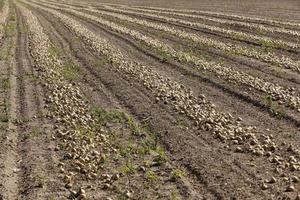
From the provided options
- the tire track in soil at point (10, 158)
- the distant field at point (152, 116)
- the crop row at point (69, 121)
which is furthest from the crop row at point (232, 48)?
the tire track in soil at point (10, 158)

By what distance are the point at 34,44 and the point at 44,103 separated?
14931mm

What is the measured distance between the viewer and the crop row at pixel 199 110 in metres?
15.0

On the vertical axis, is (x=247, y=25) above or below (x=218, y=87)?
above

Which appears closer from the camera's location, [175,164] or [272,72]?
[175,164]

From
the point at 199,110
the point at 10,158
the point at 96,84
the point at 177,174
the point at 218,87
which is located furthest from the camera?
the point at 96,84

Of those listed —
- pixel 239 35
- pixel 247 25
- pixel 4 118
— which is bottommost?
pixel 4 118

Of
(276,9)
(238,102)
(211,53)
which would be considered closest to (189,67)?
(211,53)

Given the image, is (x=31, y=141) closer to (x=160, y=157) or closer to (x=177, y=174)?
(x=160, y=157)

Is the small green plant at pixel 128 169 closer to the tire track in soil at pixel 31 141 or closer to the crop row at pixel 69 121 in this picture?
the crop row at pixel 69 121

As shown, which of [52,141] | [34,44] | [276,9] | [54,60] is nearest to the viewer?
[52,141]

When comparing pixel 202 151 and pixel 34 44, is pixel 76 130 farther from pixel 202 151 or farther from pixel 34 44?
pixel 34 44

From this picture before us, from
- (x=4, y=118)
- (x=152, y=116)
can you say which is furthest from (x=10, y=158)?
(x=152, y=116)

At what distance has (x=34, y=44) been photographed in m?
33.9

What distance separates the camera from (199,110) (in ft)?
60.5
